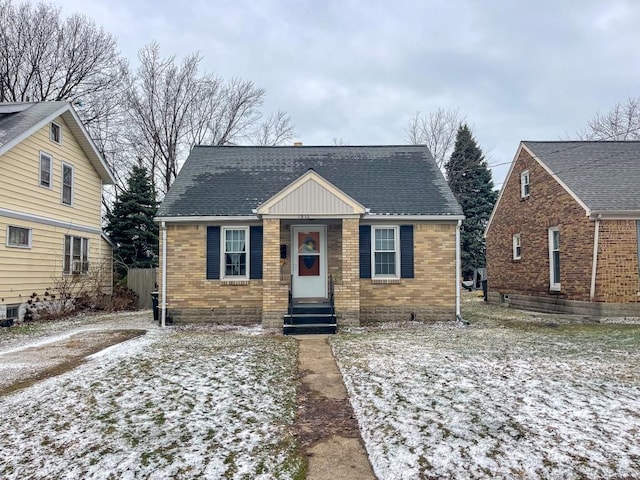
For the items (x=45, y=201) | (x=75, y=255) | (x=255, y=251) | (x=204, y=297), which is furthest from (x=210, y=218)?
(x=75, y=255)

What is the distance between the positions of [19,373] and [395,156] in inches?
467

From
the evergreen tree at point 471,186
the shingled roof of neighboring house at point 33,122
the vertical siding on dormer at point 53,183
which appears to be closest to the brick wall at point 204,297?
the vertical siding on dormer at point 53,183

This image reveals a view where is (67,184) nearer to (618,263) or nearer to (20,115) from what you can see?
(20,115)

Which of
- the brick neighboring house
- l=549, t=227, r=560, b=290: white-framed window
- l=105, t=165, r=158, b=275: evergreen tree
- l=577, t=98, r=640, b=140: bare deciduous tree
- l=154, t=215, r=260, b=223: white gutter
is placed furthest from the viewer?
l=577, t=98, r=640, b=140: bare deciduous tree

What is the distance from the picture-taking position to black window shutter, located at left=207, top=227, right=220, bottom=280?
12.0 meters

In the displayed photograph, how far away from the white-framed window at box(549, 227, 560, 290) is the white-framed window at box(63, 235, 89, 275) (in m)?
16.6

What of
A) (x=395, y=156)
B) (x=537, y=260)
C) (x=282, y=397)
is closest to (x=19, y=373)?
(x=282, y=397)

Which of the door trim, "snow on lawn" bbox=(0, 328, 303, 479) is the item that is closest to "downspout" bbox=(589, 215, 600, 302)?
the door trim

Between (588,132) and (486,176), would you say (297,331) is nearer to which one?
(486,176)

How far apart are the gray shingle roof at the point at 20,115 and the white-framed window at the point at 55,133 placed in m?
0.60

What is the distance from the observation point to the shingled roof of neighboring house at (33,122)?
12367 mm

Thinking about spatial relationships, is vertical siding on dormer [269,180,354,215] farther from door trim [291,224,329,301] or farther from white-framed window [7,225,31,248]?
white-framed window [7,225,31,248]

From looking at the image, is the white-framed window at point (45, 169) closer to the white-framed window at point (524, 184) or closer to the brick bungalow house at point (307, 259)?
the brick bungalow house at point (307, 259)

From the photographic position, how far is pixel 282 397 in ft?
18.0
